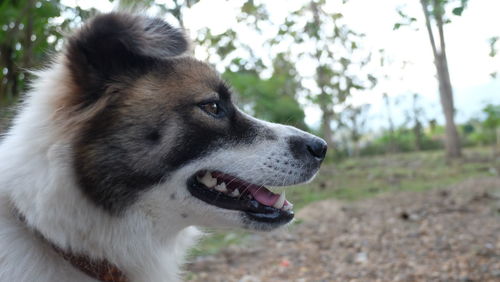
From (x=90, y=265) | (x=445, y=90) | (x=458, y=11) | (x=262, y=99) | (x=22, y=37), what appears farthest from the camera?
(x=445, y=90)

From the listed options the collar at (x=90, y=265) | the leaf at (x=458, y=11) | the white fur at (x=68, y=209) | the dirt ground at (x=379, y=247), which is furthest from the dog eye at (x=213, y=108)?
the dirt ground at (x=379, y=247)

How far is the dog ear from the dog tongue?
32.9 inches

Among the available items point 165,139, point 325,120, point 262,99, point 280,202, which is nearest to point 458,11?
point 280,202

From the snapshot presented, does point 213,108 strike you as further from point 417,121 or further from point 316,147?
point 417,121

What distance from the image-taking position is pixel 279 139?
104 inches

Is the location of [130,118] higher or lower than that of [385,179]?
higher

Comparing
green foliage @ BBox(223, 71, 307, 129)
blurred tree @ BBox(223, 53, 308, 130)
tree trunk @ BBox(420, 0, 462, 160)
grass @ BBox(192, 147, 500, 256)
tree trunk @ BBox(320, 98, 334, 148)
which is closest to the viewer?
blurred tree @ BBox(223, 53, 308, 130)

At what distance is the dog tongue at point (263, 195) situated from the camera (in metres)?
2.62

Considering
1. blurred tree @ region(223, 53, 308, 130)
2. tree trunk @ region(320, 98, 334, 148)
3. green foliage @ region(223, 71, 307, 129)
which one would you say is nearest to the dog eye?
blurred tree @ region(223, 53, 308, 130)

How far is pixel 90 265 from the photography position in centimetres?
222

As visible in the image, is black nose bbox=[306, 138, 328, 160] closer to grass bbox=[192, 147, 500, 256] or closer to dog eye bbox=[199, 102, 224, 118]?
dog eye bbox=[199, 102, 224, 118]

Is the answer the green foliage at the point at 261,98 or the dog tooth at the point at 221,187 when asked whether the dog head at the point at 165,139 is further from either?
the green foliage at the point at 261,98

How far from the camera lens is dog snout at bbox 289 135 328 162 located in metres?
2.64

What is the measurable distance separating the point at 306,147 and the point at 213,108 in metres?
0.55
